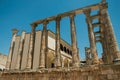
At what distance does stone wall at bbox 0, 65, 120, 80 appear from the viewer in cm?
844

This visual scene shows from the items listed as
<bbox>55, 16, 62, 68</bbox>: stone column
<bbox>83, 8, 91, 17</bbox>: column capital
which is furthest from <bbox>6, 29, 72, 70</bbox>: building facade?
<bbox>83, 8, 91, 17</bbox>: column capital

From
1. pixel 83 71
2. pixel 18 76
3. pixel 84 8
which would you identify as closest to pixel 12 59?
pixel 18 76

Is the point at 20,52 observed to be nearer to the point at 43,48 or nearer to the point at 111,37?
the point at 43,48

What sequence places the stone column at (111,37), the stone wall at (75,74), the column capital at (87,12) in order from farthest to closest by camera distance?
the column capital at (87,12) < the stone column at (111,37) < the stone wall at (75,74)

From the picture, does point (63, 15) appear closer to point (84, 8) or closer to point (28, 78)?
point (84, 8)

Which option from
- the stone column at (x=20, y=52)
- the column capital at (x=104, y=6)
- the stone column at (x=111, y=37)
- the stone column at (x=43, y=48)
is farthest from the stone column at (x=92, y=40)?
the stone column at (x=20, y=52)

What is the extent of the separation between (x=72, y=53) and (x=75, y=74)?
5086mm

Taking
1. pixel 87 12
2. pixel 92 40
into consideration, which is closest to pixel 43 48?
pixel 92 40

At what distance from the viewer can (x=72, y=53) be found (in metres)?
14.7

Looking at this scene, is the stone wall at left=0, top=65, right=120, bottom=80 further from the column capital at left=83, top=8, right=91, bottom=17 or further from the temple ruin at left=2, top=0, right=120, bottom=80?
the column capital at left=83, top=8, right=91, bottom=17

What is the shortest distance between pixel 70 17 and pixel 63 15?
A: 106 cm

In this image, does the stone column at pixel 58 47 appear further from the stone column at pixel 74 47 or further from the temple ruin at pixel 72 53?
the stone column at pixel 74 47

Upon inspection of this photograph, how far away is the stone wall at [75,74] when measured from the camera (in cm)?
844

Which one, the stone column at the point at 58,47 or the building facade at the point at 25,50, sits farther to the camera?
the building facade at the point at 25,50
